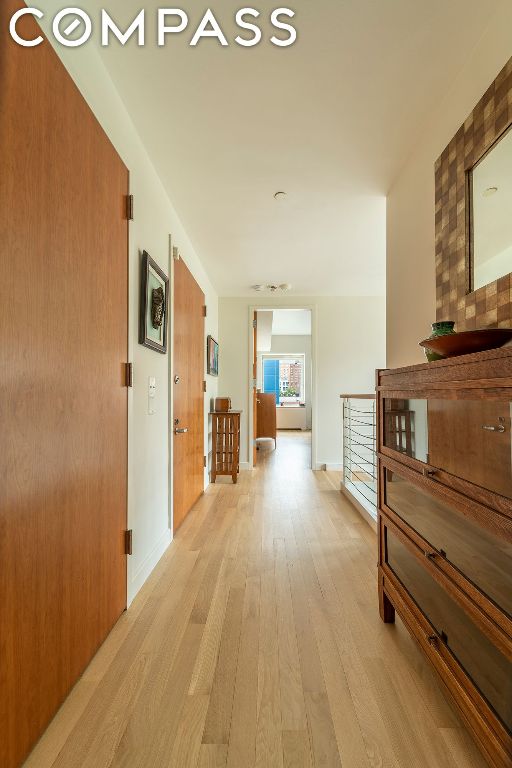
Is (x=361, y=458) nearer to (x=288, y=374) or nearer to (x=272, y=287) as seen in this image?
(x=272, y=287)

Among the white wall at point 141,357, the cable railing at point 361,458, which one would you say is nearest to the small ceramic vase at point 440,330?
the cable railing at point 361,458

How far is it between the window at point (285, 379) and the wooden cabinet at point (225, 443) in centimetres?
647

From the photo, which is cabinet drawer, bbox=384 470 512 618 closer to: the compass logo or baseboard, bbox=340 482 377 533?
→ baseboard, bbox=340 482 377 533

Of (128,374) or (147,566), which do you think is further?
(147,566)

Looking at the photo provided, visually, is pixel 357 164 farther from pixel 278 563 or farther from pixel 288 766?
pixel 288 766

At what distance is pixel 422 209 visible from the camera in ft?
6.79

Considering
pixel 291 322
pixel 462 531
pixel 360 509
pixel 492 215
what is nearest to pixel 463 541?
pixel 462 531

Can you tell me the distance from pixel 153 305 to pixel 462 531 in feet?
6.01

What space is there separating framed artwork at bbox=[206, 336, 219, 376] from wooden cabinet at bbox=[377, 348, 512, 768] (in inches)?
121

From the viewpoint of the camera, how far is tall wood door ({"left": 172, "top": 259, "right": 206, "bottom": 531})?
285cm

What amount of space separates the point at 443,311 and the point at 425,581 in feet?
3.74

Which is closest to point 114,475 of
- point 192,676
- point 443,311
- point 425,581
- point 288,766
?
point 192,676

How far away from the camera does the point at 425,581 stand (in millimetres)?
1278

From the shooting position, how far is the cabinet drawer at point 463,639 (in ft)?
2.90
